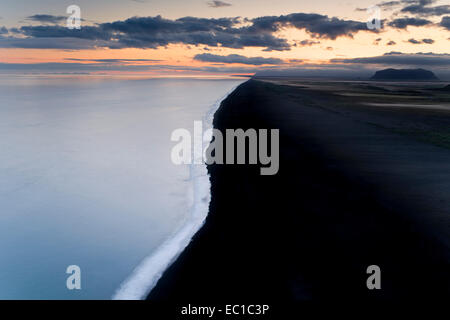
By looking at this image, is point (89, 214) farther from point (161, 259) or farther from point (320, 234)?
point (320, 234)

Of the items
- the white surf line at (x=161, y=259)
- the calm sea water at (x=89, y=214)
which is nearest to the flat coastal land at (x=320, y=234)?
the white surf line at (x=161, y=259)

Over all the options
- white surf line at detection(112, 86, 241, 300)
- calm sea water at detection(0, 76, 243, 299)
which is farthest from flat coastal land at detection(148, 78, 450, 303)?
→ calm sea water at detection(0, 76, 243, 299)

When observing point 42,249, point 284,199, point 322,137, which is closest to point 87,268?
point 42,249

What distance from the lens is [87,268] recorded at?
22.2 ft

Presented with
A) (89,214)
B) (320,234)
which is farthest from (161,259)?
(89,214)

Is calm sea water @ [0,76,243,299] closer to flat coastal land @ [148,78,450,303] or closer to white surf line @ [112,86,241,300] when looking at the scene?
white surf line @ [112,86,241,300]

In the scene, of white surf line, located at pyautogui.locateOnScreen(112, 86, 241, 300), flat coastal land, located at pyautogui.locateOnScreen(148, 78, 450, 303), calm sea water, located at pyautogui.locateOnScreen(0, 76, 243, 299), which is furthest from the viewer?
calm sea water, located at pyautogui.locateOnScreen(0, 76, 243, 299)

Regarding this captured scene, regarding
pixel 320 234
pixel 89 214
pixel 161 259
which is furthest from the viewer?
pixel 89 214

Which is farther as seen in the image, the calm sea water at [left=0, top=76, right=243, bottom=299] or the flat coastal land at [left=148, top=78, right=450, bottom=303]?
the calm sea water at [left=0, top=76, right=243, bottom=299]

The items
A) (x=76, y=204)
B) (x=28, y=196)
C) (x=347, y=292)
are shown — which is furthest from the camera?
(x=28, y=196)

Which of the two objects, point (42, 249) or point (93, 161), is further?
point (93, 161)

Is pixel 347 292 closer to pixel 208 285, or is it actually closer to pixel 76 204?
pixel 208 285

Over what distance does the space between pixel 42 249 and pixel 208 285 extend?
4.12 meters

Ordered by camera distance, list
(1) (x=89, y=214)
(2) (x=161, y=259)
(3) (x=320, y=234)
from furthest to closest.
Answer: (1) (x=89, y=214) → (3) (x=320, y=234) → (2) (x=161, y=259)
